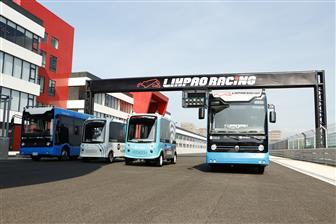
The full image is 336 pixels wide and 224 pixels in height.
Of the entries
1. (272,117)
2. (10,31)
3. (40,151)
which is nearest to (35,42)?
(10,31)

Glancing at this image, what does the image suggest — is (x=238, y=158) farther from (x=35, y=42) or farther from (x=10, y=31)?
(x=35, y=42)

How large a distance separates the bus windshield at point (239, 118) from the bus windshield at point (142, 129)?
14.7 ft

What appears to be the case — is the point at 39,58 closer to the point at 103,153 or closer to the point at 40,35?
the point at 40,35

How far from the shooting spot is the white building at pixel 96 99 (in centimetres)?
4809

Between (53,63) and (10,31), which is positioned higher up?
(53,63)

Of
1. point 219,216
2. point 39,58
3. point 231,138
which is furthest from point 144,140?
point 39,58

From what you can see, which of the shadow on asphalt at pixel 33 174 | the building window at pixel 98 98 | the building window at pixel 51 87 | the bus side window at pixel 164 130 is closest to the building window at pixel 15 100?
the building window at pixel 51 87

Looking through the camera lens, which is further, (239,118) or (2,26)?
(2,26)

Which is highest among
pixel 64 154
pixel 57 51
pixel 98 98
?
pixel 57 51

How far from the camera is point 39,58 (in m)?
34.8

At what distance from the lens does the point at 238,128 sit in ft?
42.4

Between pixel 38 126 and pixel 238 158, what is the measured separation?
1266 cm

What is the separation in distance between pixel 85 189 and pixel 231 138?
6.60 meters

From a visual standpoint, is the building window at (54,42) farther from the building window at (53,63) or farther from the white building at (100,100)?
the white building at (100,100)
